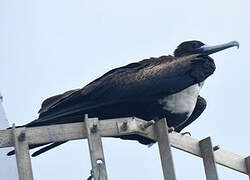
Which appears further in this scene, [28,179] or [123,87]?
[123,87]

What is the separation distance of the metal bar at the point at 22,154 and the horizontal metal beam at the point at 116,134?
6 cm

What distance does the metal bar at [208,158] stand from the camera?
6852mm

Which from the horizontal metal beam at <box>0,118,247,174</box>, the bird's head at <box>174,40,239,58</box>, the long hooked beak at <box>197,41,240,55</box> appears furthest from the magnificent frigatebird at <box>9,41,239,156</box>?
the horizontal metal beam at <box>0,118,247,174</box>

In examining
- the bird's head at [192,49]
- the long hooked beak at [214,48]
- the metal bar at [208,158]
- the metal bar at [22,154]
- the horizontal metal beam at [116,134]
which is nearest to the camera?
the metal bar at [22,154]

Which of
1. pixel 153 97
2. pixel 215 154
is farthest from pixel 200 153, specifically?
pixel 153 97

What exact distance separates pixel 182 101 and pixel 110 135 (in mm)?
2055

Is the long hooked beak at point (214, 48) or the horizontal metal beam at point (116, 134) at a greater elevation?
the long hooked beak at point (214, 48)

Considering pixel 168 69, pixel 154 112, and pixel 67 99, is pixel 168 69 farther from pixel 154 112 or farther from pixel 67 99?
pixel 67 99

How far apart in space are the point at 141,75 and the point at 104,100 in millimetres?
505

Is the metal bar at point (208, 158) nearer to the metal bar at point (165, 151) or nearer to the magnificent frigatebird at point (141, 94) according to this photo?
the metal bar at point (165, 151)

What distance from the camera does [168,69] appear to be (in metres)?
8.07

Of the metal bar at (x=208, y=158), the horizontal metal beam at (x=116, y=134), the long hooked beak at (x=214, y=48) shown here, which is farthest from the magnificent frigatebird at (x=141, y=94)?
the metal bar at (x=208, y=158)

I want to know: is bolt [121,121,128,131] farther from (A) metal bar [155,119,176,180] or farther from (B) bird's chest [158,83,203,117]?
(B) bird's chest [158,83,203,117]

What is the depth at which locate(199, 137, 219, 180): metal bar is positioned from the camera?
6.85 meters
